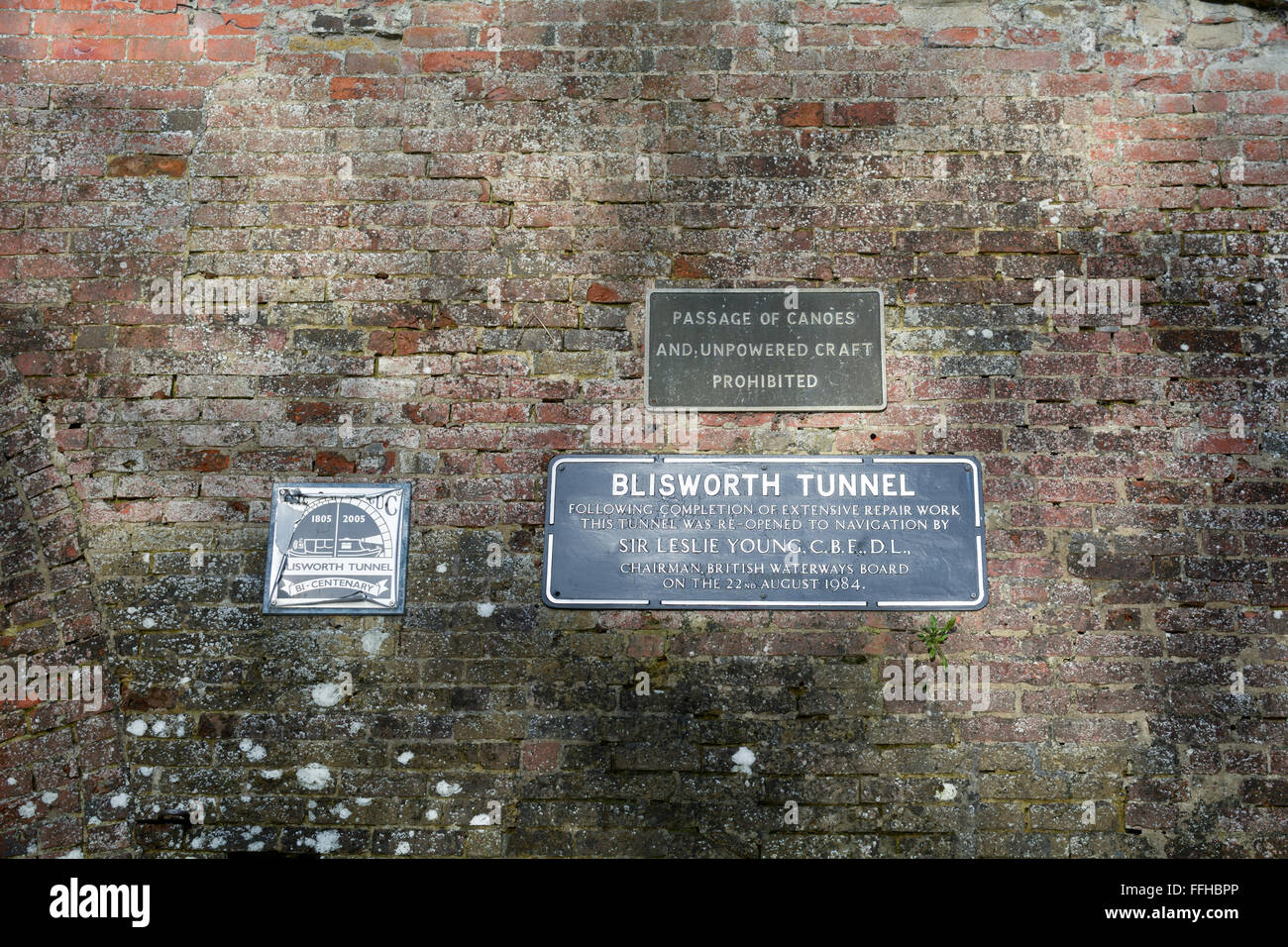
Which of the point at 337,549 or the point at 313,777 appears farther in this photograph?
the point at 337,549

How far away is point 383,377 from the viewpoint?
3484 mm

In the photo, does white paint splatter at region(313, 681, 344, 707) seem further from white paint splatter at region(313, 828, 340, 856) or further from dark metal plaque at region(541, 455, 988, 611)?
dark metal plaque at region(541, 455, 988, 611)

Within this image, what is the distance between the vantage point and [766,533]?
330 cm

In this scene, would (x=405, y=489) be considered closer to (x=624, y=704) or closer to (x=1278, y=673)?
(x=624, y=704)

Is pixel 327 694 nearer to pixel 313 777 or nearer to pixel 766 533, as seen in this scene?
pixel 313 777

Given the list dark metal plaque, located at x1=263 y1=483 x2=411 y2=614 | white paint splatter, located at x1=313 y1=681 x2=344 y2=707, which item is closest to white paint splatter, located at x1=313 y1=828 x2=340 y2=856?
white paint splatter, located at x1=313 y1=681 x2=344 y2=707

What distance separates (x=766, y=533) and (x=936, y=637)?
0.70 metres

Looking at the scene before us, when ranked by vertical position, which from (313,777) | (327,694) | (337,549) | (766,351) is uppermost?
(766,351)

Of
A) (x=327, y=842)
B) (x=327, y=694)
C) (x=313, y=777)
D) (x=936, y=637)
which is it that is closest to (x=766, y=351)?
(x=936, y=637)

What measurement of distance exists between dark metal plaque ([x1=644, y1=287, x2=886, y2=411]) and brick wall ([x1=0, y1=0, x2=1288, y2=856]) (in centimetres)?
8

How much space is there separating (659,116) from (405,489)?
1764 millimetres

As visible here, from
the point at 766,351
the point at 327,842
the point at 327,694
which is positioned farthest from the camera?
the point at 766,351
